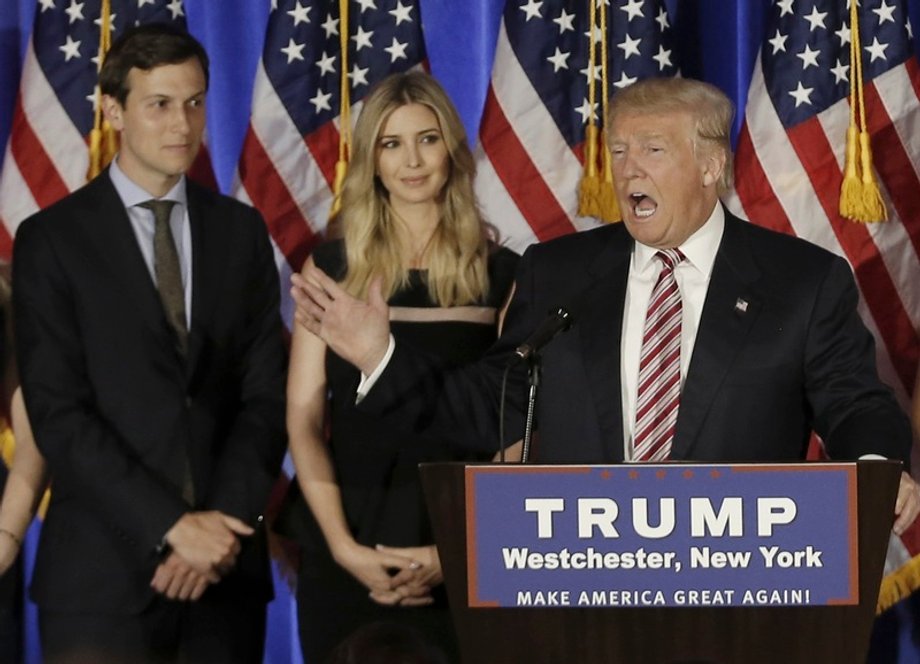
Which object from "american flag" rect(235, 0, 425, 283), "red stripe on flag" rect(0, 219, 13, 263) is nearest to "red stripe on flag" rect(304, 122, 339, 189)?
"american flag" rect(235, 0, 425, 283)

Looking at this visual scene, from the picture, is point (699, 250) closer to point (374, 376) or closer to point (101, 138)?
point (374, 376)

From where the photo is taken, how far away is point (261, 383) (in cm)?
365

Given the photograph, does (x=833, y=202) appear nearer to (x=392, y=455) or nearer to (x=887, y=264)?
(x=887, y=264)

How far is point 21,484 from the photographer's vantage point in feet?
12.5

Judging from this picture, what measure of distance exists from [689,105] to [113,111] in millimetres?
1415

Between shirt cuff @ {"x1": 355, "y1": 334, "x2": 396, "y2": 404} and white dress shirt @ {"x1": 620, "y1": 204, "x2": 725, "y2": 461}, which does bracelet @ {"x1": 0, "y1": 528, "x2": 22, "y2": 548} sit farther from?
white dress shirt @ {"x1": 620, "y1": 204, "x2": 725, "y2": 461}

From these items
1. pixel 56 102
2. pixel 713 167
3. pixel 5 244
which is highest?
pixel 56 102

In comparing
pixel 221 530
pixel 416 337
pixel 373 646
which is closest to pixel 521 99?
pixel 416 337

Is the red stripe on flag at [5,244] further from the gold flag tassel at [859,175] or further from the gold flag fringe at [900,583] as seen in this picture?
the gold flag fringe at [900,583]

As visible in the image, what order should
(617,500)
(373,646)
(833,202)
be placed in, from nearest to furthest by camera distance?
1. (373,646)
2. (617,500)
3. (833,202)

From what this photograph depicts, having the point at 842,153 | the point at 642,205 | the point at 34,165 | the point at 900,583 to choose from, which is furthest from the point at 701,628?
the point at 34,165

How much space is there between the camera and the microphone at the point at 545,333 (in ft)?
7.69

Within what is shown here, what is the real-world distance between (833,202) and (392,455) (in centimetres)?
130

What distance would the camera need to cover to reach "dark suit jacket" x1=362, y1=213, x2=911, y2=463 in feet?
9.09
